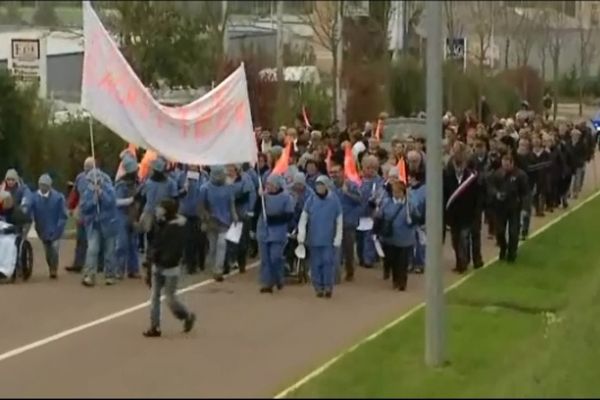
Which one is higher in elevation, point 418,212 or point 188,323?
point 418,212

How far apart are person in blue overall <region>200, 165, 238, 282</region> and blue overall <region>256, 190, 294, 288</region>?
0.94 metres

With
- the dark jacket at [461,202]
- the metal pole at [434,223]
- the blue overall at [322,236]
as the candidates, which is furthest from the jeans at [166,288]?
the dark jacket at [461,202]

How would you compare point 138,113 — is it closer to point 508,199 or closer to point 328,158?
point 328,158

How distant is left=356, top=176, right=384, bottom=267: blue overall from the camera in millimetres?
23312

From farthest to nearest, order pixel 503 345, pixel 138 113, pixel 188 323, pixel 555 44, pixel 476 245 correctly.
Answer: pixel 555 44, pixel 476 245, pixel 138 113, pixel 188 323, pixel 503 345

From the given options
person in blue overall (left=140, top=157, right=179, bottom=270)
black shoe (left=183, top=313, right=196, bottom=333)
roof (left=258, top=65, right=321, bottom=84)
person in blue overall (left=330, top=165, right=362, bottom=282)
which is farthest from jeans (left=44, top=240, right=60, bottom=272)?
roof (left=258, top=65, right=321, bottom=84)

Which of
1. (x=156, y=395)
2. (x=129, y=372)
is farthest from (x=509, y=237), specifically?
(x=156, y=395)

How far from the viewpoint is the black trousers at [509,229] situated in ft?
81.7

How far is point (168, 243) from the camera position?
56.0ft

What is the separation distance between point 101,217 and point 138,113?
2479 millimetres

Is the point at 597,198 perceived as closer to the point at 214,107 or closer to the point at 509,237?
the point at 509,237

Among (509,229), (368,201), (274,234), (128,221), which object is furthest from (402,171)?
(128,221)

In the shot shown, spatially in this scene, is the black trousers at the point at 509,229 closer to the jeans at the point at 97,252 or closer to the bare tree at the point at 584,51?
the jeans at the point at 97,252

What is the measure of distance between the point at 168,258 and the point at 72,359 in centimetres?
158
